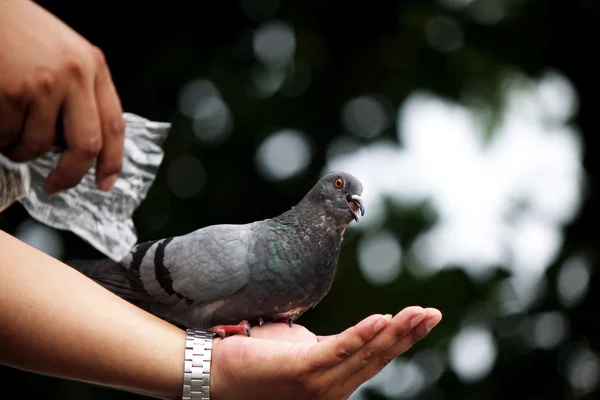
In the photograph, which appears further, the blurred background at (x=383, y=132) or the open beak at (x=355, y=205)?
the blurred background at (x=383, y=132)

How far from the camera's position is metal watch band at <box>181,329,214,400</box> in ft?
5.25

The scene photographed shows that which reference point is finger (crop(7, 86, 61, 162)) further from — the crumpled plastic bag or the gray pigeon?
the gray pigeon

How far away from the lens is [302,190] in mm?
3291

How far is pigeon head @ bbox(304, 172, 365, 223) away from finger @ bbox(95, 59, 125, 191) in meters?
0.53

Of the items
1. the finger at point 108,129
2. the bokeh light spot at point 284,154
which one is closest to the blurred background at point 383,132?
the bokeh light spot at point 284,154

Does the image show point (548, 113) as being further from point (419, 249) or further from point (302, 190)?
point (302, 190)

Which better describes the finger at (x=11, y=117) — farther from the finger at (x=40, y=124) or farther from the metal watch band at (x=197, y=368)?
the metal watch band at (x=197, y=368)

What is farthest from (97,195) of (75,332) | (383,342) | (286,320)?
(383,342)

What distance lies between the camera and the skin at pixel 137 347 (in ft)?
4.88

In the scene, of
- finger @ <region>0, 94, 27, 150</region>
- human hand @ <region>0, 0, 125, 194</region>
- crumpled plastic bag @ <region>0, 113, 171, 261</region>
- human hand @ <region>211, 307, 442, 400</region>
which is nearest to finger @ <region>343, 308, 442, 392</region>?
human hand @ <region>211, 307, 442, 400</region>

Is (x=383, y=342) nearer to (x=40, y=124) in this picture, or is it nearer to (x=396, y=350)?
(x=396, y=350)

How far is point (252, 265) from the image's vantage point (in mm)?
1656

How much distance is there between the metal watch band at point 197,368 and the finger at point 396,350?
285 mm

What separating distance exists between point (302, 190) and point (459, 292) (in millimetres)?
1257
